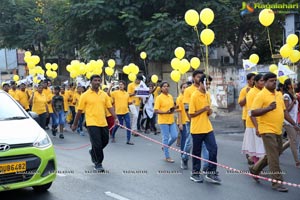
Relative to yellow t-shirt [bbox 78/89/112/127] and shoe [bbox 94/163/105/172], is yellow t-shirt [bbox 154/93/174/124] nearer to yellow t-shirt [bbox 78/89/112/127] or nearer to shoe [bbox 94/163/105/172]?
yellow t-shirt [bbox 78/89/112/127]

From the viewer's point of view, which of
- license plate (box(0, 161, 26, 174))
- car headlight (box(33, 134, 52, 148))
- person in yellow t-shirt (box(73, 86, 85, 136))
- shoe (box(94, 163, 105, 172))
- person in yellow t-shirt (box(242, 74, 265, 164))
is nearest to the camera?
license plate (box(0, 161, 26, 174))

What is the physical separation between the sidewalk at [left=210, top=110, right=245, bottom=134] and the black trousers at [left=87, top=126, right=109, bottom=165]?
256 inches

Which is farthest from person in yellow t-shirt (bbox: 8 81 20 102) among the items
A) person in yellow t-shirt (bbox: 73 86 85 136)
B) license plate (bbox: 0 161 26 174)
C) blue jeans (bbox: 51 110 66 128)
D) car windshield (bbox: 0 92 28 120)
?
license plate (bbox: 0 161 26 174)

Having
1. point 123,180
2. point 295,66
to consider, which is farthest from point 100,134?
point 295,66

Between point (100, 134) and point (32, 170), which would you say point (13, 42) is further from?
point (32, 170)

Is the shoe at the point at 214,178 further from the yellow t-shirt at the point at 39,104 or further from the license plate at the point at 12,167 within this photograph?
the yellow t-shirt at the point at 39,104

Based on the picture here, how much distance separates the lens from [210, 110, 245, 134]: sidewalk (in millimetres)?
13666

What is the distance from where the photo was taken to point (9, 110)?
6.22 m

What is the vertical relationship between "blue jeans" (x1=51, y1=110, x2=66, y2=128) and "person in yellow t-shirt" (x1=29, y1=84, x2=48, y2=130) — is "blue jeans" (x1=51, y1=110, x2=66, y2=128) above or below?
below

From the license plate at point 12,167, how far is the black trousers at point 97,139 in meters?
2.28

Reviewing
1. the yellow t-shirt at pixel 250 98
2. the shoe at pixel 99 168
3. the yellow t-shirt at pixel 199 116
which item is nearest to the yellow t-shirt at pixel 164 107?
the shoe at pixel 99 168

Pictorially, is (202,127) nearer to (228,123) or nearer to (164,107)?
(164,107)

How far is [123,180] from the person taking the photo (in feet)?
22.6

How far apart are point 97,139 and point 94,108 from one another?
22.0 inches
